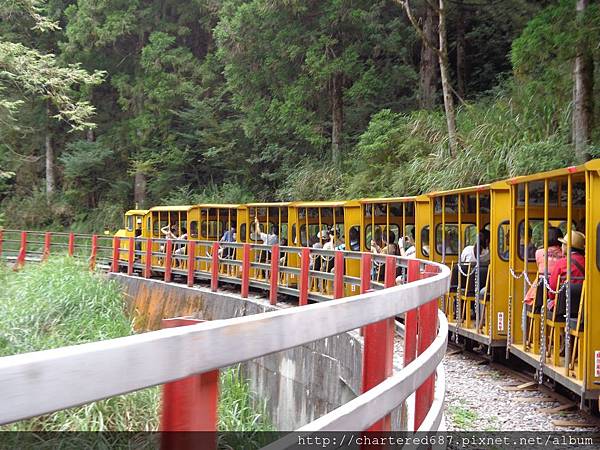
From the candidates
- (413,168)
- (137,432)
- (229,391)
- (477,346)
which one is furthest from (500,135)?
(137,432)

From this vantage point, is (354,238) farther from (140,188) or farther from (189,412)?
(140,188)

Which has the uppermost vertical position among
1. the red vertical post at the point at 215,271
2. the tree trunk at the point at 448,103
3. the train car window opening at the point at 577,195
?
the tree trunk at the point at 448,103

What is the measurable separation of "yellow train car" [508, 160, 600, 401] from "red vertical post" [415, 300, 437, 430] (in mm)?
3152

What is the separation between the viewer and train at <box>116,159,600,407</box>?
22.0ft

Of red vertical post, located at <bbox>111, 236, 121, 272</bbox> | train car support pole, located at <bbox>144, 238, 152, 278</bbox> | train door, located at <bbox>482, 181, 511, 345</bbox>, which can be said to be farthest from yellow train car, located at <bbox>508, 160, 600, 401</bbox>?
red vertical post, located at <bbox>111, 236, 121, 272</bbox>

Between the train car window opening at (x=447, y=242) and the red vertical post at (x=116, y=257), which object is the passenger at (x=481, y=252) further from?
the red vertical post at (x=116, y=257)

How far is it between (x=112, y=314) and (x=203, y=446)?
38.3 feet

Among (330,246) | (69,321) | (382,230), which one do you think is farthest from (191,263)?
(69,321)

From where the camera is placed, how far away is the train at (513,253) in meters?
6.70

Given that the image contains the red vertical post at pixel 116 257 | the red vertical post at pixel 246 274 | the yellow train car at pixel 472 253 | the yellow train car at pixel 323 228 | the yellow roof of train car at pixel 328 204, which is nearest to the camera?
the yellow train car at pixel 472 253

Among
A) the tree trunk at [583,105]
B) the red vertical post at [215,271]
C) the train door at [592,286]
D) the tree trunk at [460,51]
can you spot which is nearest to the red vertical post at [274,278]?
the red vertical post at [215,271]

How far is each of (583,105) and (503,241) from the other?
598 centimetres

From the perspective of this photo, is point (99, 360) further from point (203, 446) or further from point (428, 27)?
point (428, 27)

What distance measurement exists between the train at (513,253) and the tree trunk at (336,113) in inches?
Result: 411
